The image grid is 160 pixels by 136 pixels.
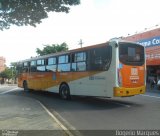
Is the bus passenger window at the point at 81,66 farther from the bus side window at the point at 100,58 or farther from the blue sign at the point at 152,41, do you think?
the blue sign at the point at 152,41

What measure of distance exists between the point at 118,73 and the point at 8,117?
518cm

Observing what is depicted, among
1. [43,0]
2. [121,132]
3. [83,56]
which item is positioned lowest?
[121,132]

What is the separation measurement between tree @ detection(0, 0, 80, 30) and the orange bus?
13.1 feet

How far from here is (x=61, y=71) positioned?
56.4 ft

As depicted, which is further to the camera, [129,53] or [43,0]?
[129,53]

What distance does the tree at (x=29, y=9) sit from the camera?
916 cm

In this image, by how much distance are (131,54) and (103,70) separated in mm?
1561

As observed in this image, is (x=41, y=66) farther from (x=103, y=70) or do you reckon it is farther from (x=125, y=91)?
(x=125, y=91)

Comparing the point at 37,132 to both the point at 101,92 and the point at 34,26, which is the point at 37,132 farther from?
the point at 101,92

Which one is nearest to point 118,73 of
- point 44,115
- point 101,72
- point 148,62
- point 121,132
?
point 101,72

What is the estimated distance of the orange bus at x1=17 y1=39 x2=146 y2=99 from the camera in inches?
496

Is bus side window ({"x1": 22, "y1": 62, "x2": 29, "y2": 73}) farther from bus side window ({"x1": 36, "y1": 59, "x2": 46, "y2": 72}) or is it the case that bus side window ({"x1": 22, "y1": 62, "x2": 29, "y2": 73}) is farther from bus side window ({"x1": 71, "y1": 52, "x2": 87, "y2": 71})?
bus side window ({"x1": 71, "y1": 52, "x2": 87, "y2": 71})

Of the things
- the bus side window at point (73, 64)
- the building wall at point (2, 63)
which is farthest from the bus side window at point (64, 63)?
the building wall at point (2, 63)

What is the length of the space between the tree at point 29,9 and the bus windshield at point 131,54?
4.17 meters
